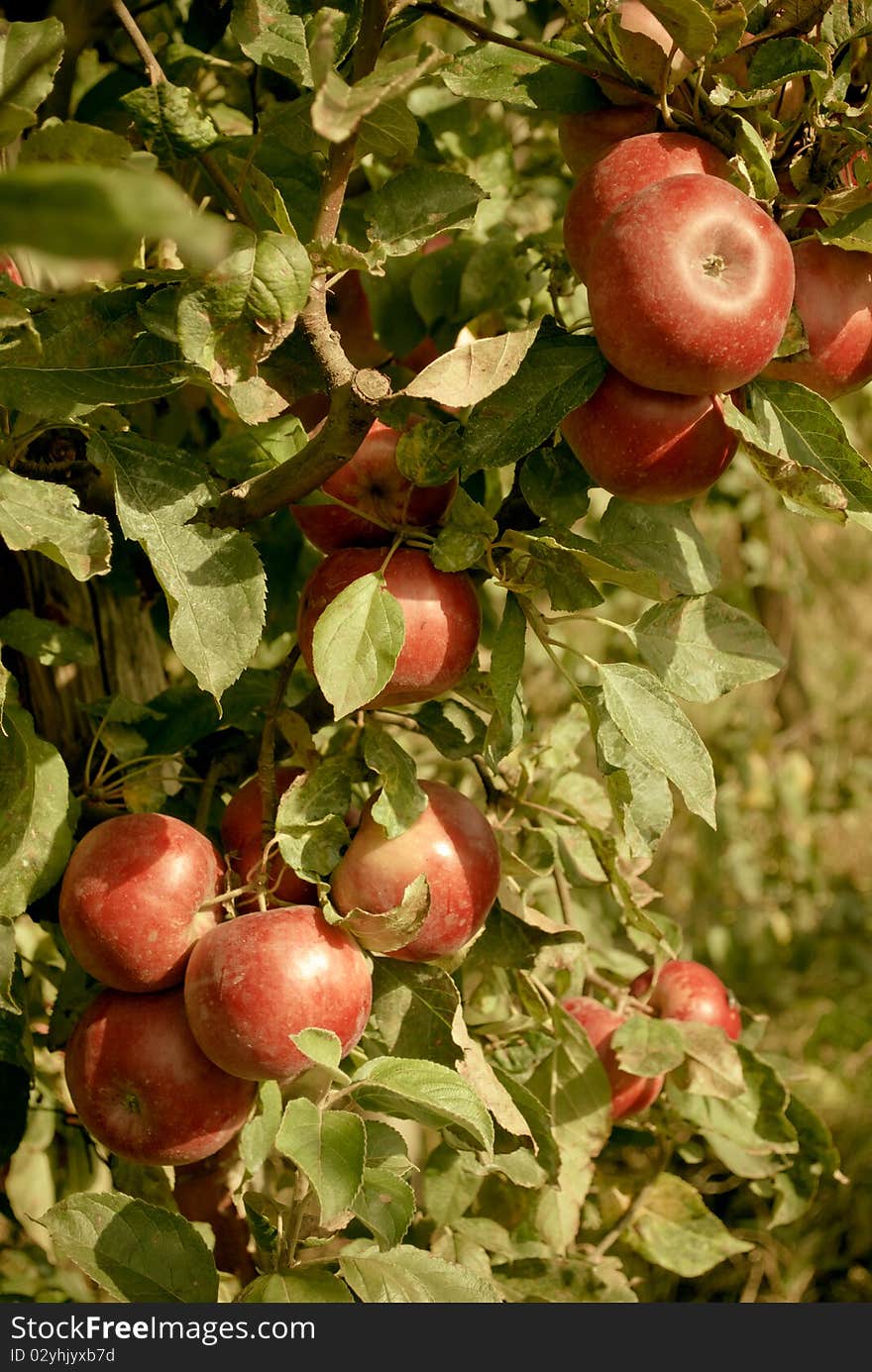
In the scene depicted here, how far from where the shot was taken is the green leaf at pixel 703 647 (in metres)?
0.76

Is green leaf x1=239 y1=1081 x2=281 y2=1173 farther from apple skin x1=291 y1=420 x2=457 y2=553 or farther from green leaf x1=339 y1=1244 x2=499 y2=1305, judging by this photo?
apple skin x1=291 y1=420 x2=457 y2=553

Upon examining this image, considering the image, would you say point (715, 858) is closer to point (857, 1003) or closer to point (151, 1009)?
point (857, 1003)

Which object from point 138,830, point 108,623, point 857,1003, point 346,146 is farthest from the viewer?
point 857,1003

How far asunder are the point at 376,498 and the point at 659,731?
218 mm

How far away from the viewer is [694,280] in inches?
24.8

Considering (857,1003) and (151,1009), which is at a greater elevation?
(151,1009)

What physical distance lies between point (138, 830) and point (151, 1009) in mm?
111

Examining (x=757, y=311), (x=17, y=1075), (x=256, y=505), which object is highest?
(x=757, y=311)

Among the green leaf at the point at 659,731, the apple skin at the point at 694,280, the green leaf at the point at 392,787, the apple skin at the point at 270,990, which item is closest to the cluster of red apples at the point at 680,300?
the apple skin at the point at 694,280

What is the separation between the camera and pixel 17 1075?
0.84m

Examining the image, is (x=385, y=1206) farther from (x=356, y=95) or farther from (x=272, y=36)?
(x=272, y=36)

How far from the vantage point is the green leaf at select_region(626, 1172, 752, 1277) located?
1079 millimetres

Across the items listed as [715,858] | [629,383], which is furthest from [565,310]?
[715,858]

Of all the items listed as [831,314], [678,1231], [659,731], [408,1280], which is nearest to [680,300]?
[831,314]
